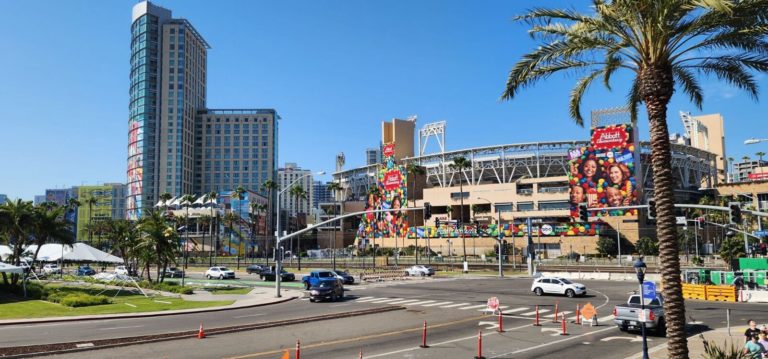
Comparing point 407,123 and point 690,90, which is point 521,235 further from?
point 690,90

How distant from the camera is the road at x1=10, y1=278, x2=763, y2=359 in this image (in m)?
18.4

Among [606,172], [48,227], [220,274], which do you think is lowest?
[220,274]

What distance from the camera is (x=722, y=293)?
38469 millimetres

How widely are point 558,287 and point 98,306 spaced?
31.1 m

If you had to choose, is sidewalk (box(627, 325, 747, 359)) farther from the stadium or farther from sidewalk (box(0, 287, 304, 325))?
the stadium

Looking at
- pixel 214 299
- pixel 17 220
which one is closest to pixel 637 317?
pixel 214 299

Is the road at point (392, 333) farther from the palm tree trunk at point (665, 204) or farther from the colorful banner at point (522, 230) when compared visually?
the colorful banner at point (522, 230)

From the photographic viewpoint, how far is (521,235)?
116000mm

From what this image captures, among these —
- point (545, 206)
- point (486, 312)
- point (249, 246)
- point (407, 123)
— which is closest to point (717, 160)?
point (545, 206)

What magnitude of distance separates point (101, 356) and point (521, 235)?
4172 inches

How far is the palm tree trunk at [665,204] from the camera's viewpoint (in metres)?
12.6

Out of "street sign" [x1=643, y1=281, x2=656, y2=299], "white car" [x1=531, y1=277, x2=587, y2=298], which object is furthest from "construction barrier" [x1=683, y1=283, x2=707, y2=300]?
"street sign" [x1=643, y1=281, x2=656, y2=299]

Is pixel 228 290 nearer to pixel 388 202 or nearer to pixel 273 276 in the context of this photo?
pixel 273 276

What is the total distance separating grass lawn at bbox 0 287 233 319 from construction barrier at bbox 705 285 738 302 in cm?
3378
